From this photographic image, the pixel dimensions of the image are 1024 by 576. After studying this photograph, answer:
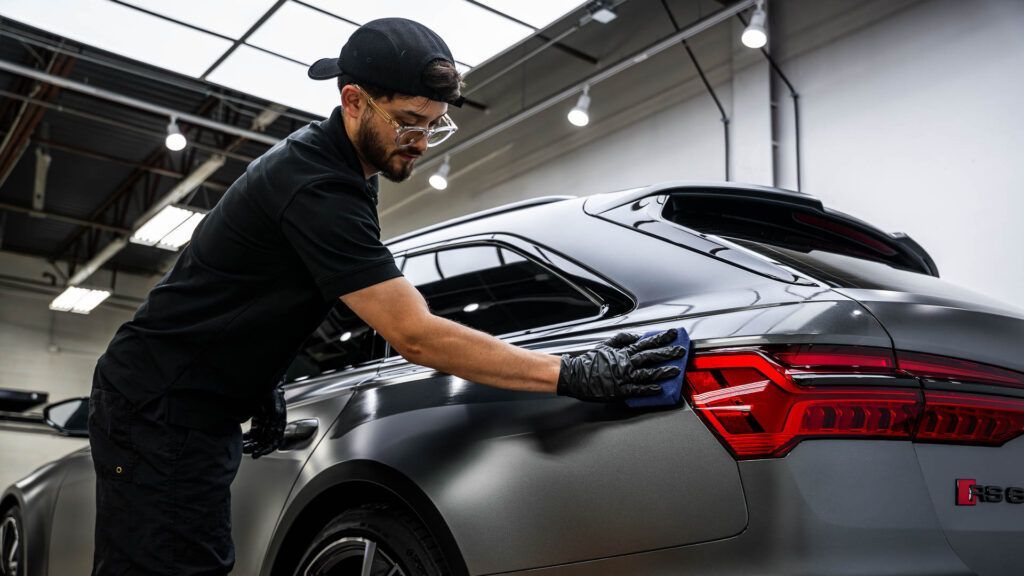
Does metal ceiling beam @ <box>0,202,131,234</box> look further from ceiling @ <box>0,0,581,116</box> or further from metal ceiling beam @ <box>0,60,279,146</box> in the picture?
ceiling @ <box>0,0,581,116</box>

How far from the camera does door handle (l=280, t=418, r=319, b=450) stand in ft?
7.77

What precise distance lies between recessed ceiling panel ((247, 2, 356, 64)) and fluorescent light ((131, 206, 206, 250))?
4.90 meters

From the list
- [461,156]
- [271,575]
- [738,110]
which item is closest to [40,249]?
[461,156]

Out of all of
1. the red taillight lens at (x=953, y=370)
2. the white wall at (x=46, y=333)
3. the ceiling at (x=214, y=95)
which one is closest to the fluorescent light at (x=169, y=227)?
the ceiling at (x=214, y=95)

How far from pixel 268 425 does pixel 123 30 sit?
602 cm

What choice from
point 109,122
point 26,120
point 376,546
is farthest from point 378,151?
point 26,120

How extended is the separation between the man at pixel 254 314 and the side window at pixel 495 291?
303mm

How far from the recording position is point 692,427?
4.87 ft

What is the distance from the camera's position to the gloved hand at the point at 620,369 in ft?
4.96

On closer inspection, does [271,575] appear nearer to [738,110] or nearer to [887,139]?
[887,139]

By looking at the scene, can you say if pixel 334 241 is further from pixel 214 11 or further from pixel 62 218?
pixel 62 218

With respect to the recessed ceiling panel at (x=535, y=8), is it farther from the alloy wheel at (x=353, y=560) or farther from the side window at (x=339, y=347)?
the alloy wheel at (x=353, y=560)

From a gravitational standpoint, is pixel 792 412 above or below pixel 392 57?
below

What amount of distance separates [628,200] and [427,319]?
23.3 inches
